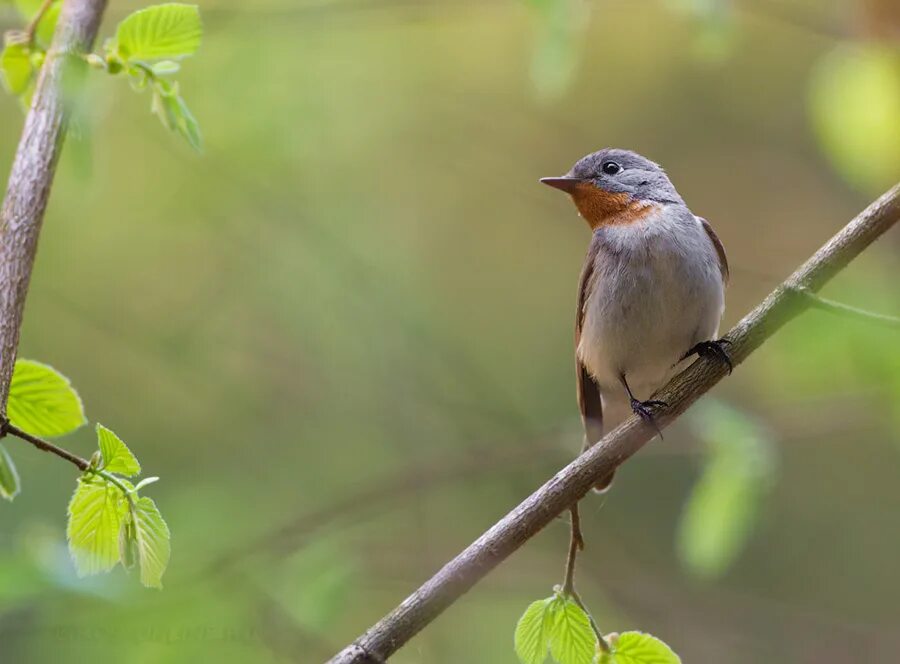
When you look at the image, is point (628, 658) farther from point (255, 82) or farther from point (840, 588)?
point (840, 588)

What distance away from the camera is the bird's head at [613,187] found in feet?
14.2

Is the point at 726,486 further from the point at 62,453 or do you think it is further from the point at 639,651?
the point at 62,453

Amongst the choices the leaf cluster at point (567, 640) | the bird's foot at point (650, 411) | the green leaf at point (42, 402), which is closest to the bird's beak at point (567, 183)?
the bird's foot at point (650, 411)

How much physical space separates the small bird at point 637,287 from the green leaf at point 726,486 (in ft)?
1.18

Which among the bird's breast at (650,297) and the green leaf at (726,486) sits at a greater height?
the bird's breast at (650,297)

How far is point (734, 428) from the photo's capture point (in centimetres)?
429

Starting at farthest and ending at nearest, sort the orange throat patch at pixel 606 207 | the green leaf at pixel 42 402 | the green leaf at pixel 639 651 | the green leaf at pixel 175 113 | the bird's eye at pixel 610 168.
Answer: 1. the bird's eye at pixel 610 168
2. the orange throat patch at pixel 606 207
3. the green leaf at pixel 175 113
4. the green leaf at pixel 639 651
5. the green leaf at pixel 42 402

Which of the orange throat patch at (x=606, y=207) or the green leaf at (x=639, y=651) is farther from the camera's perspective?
the orange throat patch at (x=606, y=207)

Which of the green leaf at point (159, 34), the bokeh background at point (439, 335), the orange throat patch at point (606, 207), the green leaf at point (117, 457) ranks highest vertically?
the green leaf at point (159, 34)

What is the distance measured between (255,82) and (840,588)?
612cm

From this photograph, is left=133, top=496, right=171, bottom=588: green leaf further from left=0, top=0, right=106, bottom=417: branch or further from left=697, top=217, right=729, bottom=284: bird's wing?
left=697, top=217, right=729, bottom=284: bird's wing

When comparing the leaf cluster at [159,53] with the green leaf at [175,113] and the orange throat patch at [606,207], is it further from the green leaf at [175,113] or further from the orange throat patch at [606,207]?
the orange throat patch at [606,207]

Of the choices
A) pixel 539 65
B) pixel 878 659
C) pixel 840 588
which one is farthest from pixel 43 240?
pixel 840 588

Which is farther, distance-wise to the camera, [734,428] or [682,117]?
[682,117]
